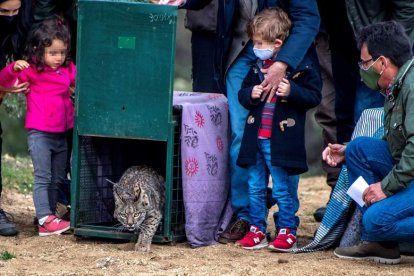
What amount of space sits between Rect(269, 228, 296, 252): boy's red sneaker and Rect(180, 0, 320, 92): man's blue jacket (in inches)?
42.3

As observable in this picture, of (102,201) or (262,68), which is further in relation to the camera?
(102,201)

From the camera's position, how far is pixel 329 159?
6.95 meters

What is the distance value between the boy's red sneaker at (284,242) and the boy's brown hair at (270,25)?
124 cm

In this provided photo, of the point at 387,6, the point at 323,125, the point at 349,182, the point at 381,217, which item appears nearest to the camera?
the point at 381,217

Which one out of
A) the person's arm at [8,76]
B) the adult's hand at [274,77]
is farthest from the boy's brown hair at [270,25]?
the person's arm at [8,76]

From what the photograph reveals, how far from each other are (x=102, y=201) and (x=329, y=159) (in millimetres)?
1702

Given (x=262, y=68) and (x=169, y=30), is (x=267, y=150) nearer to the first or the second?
(x=262, y=68)

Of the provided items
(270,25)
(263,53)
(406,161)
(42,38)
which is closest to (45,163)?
(42,38)

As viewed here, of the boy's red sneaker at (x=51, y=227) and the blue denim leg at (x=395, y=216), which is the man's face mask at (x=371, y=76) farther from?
the boy's red sneaker at (x=51, y=227)

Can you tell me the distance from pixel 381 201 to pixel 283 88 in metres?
1.00

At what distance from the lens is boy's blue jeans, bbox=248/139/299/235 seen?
7.10 meters

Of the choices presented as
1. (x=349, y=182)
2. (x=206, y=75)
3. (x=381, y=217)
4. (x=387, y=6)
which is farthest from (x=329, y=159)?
(x=206, y=75)

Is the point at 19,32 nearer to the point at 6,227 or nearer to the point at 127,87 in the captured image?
the point at 127,87

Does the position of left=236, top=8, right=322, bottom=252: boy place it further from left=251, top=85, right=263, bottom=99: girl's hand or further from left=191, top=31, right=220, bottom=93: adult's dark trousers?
left=191, top=31, right=220, bottom=93: adult's dark trousers
